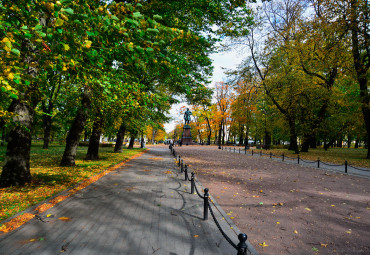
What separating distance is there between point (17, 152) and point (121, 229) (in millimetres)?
5348

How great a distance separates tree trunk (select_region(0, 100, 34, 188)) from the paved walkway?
229 cm

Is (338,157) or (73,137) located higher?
(73,137)

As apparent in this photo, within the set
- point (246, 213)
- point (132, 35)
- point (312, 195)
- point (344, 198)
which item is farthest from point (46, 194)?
point (344, 198)

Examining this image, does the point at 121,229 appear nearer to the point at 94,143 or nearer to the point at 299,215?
the point at 299,215

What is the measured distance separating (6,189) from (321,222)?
9431 millimetres

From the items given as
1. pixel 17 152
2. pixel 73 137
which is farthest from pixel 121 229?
pixel 73 137

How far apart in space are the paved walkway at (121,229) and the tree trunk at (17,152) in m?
2.29

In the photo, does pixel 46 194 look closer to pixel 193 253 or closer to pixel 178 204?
pixel 178 204

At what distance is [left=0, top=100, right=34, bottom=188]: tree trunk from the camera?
21.5 feet

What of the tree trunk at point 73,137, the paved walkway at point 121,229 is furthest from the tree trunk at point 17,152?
the tree trunk at point 73,137

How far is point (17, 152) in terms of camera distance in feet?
22.0

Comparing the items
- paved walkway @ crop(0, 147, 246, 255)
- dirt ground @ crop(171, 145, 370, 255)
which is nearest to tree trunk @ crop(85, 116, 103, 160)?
paved walkway @ crop(0, 147, 246, 255)

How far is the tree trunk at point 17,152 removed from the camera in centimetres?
656

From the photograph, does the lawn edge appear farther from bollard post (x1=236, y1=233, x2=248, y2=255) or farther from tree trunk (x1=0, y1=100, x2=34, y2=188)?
bollard post (x1=236, y1=233, x2=248, y2=255)
